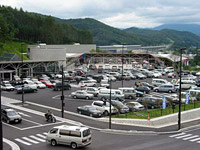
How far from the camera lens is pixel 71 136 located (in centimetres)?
2152

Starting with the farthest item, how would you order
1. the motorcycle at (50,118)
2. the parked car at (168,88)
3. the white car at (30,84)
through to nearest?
the white car at (30,84), the parked car at (168,88), the motorcycle at (50,118)

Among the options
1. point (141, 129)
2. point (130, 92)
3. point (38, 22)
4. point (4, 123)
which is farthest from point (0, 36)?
point (141, 129)

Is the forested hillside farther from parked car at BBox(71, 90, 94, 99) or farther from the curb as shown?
the curb

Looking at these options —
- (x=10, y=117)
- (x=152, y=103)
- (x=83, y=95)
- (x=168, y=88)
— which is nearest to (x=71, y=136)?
(x=10, y=117)

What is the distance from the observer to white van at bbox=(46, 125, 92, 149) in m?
21.2

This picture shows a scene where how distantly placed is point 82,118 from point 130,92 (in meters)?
13.1

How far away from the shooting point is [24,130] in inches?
1080

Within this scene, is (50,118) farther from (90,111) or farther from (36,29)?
(36,29)

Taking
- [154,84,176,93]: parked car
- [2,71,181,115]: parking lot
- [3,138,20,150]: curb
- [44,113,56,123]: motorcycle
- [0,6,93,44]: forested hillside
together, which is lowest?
[3,138,20,150]: curb

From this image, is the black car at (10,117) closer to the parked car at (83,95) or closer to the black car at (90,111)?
the black car at (90,111)

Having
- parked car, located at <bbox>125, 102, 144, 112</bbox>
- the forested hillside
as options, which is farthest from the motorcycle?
the forested hillside

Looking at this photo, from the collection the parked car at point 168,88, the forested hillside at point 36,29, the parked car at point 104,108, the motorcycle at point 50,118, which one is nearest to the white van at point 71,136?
the motorcycle at point 50,118

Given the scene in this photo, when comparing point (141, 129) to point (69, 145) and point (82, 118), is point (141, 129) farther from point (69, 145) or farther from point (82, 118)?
point (69, 145)

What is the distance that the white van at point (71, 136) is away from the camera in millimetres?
21156
